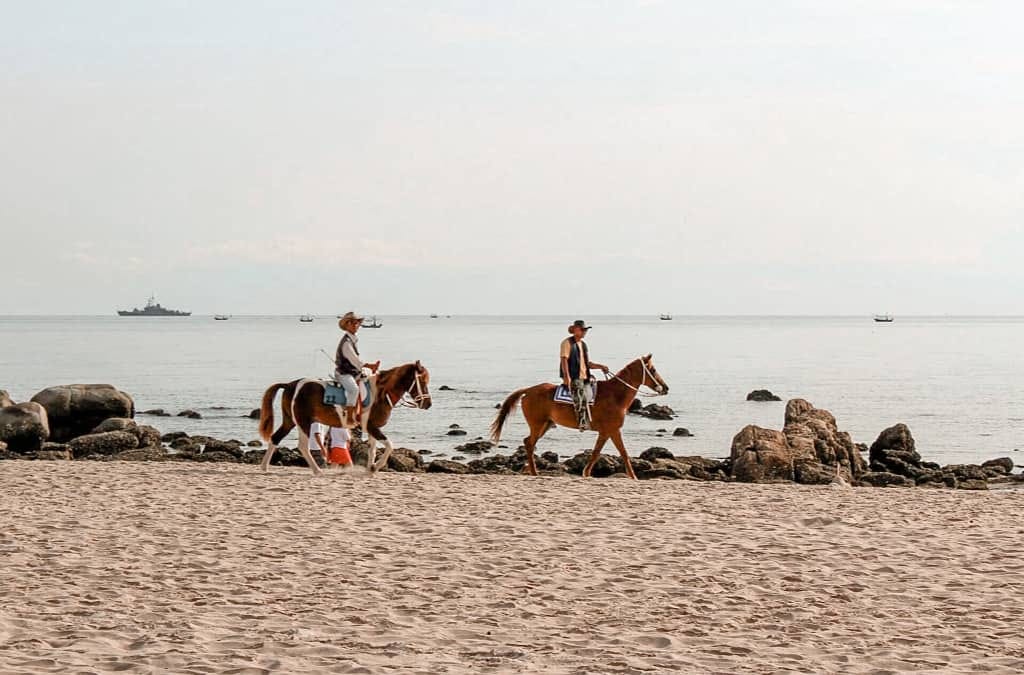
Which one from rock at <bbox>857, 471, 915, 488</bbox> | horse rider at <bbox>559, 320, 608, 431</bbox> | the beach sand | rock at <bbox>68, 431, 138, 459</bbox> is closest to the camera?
the beach sand

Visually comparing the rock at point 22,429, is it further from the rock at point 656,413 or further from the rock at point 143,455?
the rock at point 656,413

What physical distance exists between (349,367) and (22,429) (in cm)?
1230

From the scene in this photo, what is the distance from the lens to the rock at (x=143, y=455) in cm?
2200

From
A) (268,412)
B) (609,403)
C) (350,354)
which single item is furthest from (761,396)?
(268,412)

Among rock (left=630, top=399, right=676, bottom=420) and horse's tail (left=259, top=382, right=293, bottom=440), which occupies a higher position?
horse's tail (left=259, top=382, right=293, bottom=440)

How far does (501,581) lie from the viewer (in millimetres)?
9914

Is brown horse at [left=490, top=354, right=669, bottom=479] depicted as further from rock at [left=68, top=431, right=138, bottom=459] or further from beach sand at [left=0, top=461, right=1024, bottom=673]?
rock at [left=68, top=431, right=138, bottom=459]

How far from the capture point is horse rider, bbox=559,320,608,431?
1773 cm

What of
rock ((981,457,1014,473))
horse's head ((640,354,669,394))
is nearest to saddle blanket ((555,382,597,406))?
horse's head ((640,354,669,394))

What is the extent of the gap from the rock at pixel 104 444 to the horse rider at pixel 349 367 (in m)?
8.64

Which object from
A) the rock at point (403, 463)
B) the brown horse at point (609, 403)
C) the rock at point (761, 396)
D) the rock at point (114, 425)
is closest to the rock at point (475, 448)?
the rock at point (403, 463)

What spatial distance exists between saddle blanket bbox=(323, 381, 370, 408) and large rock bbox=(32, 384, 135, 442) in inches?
563

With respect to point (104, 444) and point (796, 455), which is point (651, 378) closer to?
point (796, 455)

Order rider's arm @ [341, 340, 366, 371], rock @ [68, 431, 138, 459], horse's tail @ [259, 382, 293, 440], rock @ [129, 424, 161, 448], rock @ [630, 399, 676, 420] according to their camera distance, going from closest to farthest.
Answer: rider's arm @ [341, 340, 366, 371], horse's tail @ [259, 382, 293, 440], rock @ [68, 431, 138, 459], rock @ [129, 424, 161, 448], rock @ [630, 399, 676, 420]
